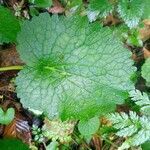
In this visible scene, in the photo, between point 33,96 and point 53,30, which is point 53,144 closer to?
point 33,96

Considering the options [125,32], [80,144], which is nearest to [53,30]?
[125,32]

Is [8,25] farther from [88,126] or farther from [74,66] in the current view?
[88,126]

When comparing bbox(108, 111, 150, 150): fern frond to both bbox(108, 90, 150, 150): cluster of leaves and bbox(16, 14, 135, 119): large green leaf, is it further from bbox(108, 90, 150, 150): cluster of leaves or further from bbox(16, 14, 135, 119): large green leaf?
bbox(16, 14, 135, 119): large green leaf

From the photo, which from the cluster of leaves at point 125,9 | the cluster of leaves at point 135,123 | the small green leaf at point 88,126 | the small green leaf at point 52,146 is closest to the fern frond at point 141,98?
the cluster of leaves at point 135,123

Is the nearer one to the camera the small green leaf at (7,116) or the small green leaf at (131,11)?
the small green leaf at (7,116)

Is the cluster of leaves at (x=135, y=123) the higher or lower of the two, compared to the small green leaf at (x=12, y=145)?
higher

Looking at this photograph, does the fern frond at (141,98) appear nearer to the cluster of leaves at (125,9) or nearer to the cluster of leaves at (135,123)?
the cluster of leaves at (135,123)

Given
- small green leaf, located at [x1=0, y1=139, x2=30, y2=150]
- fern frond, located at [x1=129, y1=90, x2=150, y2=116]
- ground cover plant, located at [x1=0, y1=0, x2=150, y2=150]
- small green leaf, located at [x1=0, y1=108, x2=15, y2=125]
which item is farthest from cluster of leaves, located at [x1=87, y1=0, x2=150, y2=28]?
small green leaf, located at [x1=0, y1=139, x2=30, y2=150]
